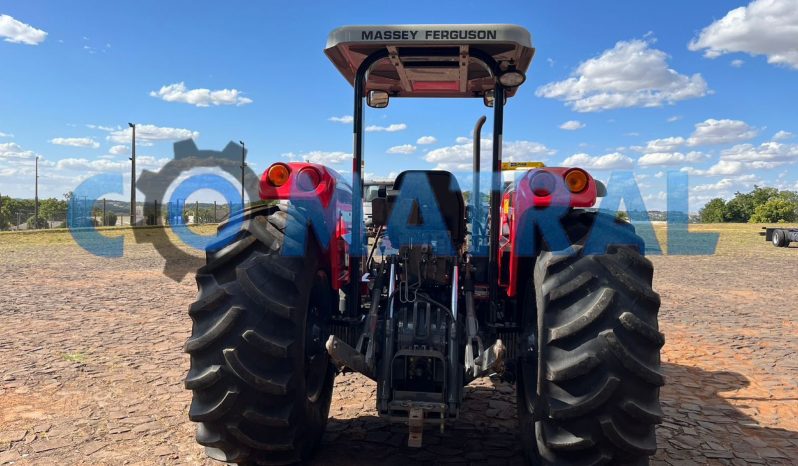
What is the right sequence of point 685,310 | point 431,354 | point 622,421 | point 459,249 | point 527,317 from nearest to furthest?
1. point 622,421
2. point 431,354
3. point 527,317
4. point 459,249
5. point 685,310

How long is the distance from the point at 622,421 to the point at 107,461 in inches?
136

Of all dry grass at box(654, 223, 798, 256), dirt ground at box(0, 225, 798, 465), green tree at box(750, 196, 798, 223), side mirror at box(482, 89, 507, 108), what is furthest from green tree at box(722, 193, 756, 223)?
side mirror at box(482, 89, 507, 108)

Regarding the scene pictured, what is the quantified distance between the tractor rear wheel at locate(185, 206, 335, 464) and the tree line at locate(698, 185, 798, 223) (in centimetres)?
5766

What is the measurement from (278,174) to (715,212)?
6803cm

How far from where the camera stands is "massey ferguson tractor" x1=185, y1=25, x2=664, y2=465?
10.2 feet

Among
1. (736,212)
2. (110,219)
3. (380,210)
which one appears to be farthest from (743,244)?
→ (736,212)

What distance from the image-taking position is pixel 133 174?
36781 mm

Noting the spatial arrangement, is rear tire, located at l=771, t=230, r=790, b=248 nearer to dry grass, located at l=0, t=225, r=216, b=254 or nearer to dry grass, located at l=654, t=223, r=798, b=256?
dry grass, located at l=654, t=223, r=798, b=256

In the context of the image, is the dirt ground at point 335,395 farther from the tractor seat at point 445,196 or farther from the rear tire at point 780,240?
the rear tire at point 780,240

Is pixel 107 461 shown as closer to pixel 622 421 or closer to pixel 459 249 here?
pixel 459 249

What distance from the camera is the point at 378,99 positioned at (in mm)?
5426

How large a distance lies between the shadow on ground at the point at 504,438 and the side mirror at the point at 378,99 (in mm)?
2789

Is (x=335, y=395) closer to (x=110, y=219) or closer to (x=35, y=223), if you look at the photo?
(x=110, y=219)

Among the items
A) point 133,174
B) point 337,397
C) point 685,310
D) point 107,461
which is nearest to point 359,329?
point 337,397
